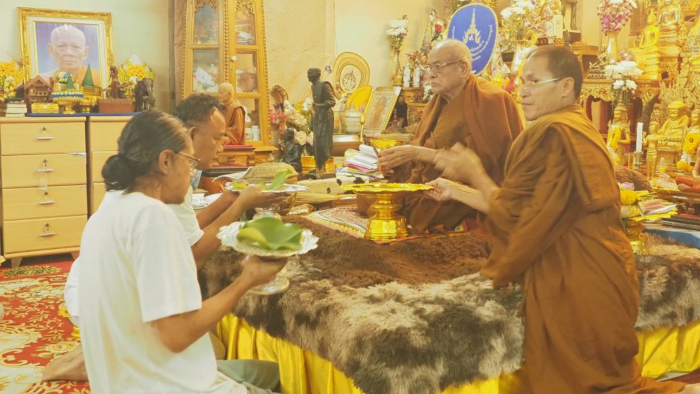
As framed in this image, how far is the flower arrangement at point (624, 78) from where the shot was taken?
6.36 metres

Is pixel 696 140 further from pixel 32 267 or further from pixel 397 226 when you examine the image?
pixel 32 267

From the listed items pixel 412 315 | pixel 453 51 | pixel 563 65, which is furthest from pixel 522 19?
pixel 412 315

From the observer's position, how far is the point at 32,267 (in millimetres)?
5949

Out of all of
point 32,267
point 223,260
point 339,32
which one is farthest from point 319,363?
point 339,32

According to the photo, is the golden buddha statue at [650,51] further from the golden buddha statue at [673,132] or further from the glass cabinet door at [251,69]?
the glass cabinet door at [251,69]

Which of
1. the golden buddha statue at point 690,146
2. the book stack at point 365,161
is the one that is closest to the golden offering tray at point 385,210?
the book stack at point 365,161

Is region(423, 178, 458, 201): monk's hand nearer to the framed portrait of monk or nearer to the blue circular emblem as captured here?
the blue circular emblem

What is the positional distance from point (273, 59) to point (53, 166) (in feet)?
9.30

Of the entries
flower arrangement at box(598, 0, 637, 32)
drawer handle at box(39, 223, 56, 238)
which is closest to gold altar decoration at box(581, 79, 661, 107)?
flower arrangement at box(598, 0, 637, 32)

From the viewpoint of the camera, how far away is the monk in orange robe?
Answer: 22.2 feet

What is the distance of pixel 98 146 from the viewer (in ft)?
20.5

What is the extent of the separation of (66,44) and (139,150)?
Result: 18.1 ft

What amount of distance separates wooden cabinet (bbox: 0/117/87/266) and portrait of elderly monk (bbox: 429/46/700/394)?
4.65 metres

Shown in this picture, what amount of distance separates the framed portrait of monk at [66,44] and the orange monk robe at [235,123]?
1251mm
